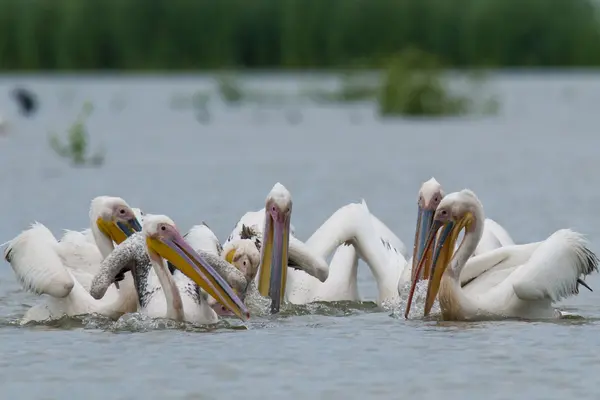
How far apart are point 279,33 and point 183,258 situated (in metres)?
39.6

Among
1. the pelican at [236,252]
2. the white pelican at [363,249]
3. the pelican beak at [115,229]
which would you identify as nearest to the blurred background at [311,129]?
the pelican at [236,252]

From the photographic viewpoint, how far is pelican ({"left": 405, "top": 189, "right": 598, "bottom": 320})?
8.79 meters

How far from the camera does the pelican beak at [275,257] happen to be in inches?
372

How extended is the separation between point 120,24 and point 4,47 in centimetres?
349

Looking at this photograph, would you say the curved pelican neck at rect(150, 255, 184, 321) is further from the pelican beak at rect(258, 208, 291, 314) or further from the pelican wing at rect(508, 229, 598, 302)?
the pelican wing at rect(508, 229, 598, 302)

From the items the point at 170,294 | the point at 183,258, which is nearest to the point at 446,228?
the point at 183,258

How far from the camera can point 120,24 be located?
46719mm

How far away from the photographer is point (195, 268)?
8.66 m

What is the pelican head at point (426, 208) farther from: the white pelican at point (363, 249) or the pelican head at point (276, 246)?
the pelican head at point (276, 246)

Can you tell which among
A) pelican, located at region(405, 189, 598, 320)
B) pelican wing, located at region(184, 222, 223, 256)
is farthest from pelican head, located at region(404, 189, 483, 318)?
pelican wing, located at region(184, 222, 223, 256)

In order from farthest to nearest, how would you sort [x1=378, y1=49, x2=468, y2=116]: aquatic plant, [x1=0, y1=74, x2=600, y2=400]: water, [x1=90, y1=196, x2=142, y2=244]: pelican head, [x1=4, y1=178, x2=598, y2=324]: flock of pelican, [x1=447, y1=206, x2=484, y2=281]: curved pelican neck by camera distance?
1. [x1=378, y1=49, x2=468, y2=116]: aquatic plant
2. [x1=90, y1=196, x2=142, y2=244]: pelican head
3. [x1=447, y1=206, x2=484, y2=281]: curved pelican neck
4. [x1=4, y1=178, x2=598, y2=324]: flock of pelican
5. [x1=0, y1=74, x2=600, y2=400]: water

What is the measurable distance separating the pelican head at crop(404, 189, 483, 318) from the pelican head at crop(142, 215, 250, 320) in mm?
1093

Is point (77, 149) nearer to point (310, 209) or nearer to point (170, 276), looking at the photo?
point (310, 209)

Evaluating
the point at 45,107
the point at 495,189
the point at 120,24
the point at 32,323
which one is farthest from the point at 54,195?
the point at 120,24
